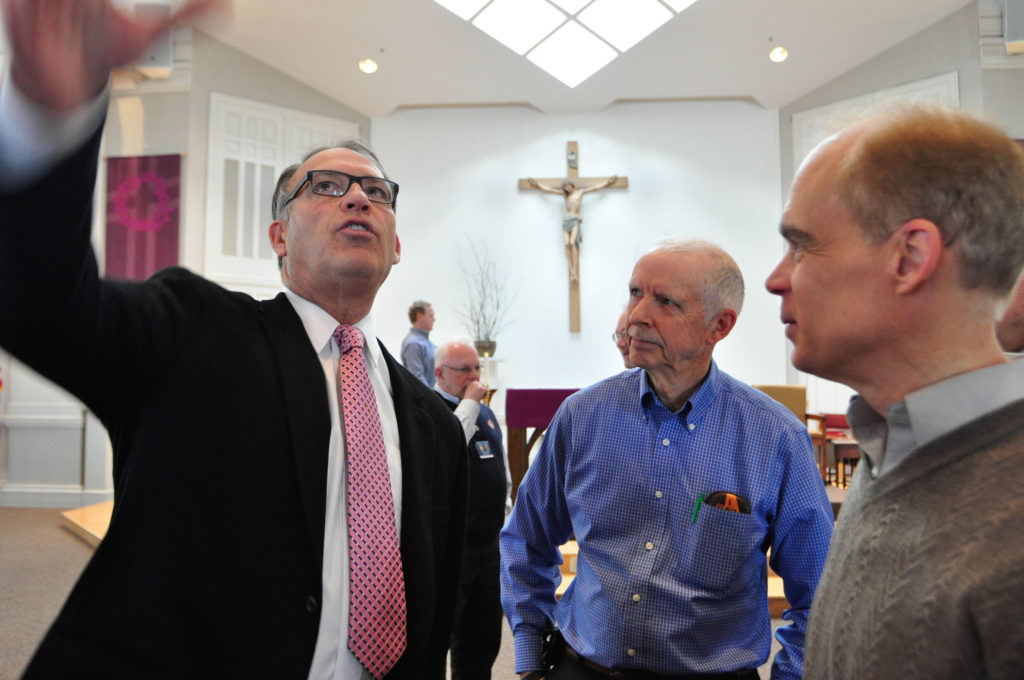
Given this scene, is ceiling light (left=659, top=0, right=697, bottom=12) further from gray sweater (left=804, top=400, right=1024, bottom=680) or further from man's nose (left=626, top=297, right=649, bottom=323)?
gray sweater (left=804, top=400, right=1024, bottom=680)

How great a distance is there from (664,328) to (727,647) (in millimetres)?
722

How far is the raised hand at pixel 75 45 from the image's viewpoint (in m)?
0.73

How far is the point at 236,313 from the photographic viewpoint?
1300mm

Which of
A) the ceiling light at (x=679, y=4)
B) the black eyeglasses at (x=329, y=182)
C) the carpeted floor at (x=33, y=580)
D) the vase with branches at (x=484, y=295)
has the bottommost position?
the carpeted floor at (x=33, y=580)

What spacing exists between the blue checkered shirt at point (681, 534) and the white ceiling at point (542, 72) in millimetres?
7391

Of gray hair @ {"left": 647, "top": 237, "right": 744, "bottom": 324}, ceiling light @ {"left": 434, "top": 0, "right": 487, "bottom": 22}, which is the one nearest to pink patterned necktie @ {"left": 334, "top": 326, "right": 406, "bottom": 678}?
gray hair @ {"left": 647, "top": 237, "right": 744, "bottom": 324}

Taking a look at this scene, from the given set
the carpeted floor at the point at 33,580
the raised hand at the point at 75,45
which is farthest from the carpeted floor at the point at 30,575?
the raised hand at the point at 75,45

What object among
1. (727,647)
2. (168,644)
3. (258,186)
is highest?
(258,186)

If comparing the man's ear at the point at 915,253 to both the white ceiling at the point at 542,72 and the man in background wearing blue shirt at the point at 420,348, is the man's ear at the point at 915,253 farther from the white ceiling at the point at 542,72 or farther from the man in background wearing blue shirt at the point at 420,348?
the white ceiling at the point at 542,72

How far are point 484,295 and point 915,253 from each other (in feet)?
28.6

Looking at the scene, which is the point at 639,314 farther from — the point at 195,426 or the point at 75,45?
the point at 75,45

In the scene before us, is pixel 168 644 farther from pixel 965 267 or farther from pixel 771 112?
pixel 771 112

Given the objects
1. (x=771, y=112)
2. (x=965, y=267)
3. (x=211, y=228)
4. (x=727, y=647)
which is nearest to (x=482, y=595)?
(x=727, y=647)

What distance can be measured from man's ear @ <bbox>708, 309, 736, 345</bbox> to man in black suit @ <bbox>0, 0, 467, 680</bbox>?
0.77m
